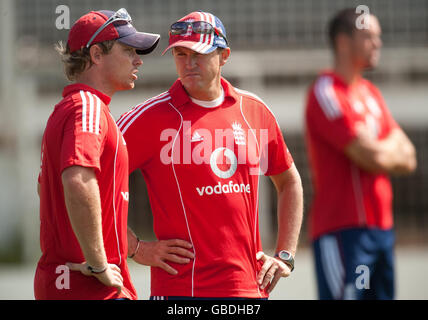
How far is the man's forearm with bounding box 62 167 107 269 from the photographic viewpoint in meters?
2.97

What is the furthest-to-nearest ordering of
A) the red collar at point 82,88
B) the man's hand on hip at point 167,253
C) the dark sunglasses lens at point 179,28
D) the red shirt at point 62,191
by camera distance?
the dark sunglasses lens at point 179,28, the man's hand on hip at point 167,253, the red collar at point 82,88, the red shirt at point 62,191

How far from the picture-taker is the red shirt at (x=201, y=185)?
3.54 metres

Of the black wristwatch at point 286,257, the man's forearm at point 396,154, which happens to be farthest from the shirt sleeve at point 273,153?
the man's forearm at point 396,154

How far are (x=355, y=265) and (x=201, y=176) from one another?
195cm

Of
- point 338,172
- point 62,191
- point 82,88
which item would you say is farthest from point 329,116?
point 62,191

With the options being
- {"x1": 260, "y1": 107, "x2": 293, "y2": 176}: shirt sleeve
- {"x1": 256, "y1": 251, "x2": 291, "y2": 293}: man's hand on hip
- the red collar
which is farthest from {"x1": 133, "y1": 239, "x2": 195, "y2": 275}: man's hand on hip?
the red collar

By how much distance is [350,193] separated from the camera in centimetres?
513

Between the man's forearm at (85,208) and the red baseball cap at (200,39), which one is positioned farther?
the red baseball cap at (200,39)

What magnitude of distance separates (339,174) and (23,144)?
209 inches

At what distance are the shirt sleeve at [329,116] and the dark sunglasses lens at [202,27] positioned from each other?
66.8 inches

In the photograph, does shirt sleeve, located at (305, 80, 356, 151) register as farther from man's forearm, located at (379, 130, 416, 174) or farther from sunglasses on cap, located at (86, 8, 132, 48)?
sunglasses on cap, located at (86, 8, 132, 48)

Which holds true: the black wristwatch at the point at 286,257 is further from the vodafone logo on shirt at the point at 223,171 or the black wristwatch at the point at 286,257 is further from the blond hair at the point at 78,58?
the blond hair at the point at 78,58

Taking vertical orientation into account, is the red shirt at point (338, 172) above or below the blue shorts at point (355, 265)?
above

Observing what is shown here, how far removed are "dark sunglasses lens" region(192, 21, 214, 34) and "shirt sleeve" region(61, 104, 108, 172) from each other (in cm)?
73
